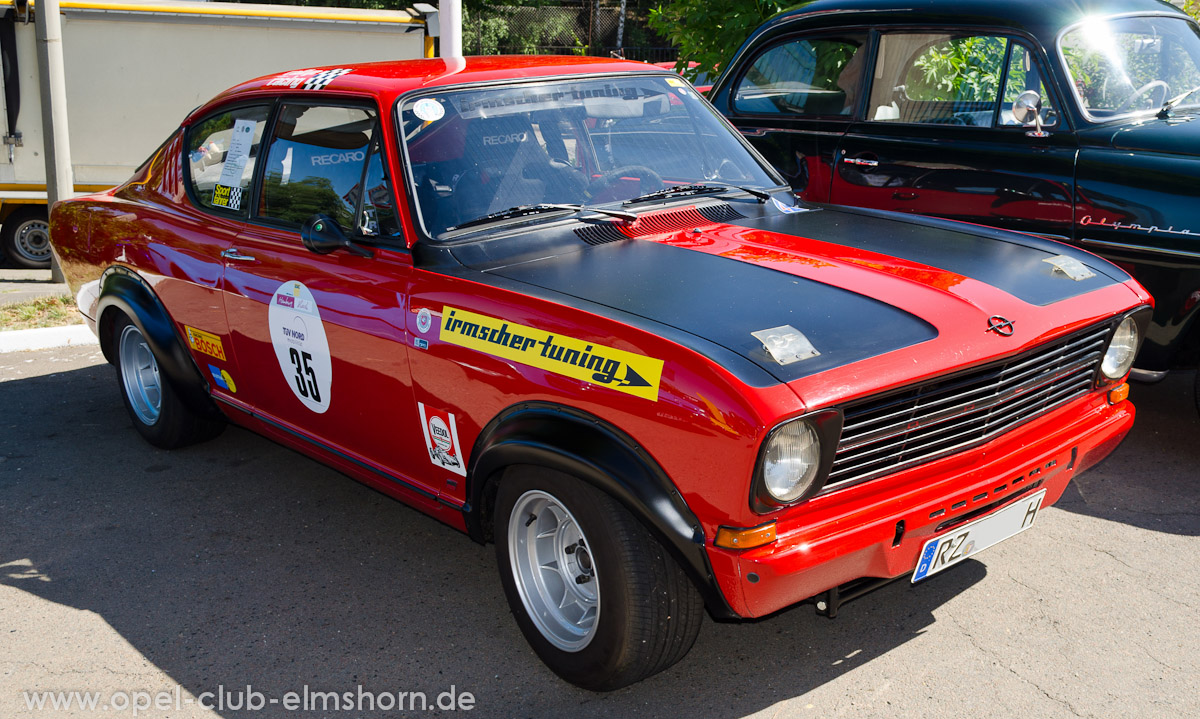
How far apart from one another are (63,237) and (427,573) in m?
2.99

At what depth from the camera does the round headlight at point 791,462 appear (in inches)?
103

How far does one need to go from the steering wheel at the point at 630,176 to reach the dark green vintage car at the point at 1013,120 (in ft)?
6.80

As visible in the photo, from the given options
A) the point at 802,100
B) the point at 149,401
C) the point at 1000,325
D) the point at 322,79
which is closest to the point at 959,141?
the point at 802,100

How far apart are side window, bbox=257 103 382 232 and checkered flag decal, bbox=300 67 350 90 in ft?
0.27

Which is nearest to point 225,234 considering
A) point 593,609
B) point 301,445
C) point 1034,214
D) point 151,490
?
point 301,445

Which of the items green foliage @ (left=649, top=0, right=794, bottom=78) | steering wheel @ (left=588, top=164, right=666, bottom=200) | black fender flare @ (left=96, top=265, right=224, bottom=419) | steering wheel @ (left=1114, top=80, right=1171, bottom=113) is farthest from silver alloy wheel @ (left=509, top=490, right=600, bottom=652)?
green foliage @ (left=649, top=0, right=794, bottom=78)

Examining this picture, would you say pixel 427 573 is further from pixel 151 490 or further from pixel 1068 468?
pixel 1068 468

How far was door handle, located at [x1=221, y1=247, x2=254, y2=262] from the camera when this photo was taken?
4156 mm

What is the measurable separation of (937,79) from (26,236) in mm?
8851

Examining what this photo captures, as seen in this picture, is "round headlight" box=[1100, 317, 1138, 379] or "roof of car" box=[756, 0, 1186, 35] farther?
"roof of car" box=[756, 0, 1186, 35]

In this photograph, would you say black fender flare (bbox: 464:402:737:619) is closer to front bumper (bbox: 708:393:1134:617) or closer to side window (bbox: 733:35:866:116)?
front bumper (bbox: 708:393:1134:617)

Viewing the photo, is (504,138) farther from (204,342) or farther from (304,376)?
(204,342)

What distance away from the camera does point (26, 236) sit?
10391mm

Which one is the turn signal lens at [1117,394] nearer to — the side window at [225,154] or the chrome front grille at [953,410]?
the chrome front grille at [953,410]
